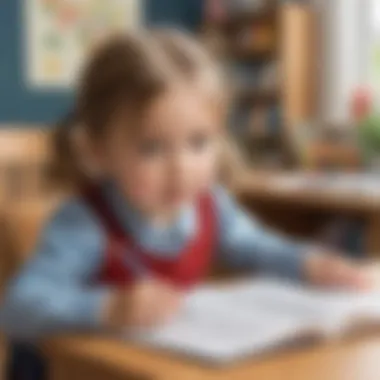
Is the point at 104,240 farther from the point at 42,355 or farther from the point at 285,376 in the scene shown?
the point at 285,376

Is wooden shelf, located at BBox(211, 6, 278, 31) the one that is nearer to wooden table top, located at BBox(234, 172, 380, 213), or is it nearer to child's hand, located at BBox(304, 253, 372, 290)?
wooden table top, located at BBox(234, 172, 380, 213)

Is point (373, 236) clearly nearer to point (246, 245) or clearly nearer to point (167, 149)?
point (246, 245)

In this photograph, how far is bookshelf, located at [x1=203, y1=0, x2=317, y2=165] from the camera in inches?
128

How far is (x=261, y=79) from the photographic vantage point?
344 cm

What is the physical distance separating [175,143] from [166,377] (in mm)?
349

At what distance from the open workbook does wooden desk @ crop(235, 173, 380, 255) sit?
98 centimetres

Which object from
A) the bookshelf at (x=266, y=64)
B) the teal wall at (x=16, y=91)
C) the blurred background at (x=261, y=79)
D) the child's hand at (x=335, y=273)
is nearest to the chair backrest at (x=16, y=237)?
the child's hand at (x=335, y=273)

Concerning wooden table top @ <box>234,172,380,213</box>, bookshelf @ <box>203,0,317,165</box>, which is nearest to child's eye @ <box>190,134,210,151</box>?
wooden table top @ <box>234,172,380,213</box>

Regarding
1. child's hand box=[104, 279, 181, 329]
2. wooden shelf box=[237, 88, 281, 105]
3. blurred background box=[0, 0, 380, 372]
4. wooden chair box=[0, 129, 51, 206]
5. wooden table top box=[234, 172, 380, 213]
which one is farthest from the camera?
wooden shelf box=[237, 88, 281, 105]

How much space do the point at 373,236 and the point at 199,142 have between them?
4.31ft

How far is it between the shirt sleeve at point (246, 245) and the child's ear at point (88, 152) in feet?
0.74

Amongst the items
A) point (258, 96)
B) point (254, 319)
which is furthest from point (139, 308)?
point (258, 96)

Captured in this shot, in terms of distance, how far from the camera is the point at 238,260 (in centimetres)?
133

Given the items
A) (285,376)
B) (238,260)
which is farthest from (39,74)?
(285,376)
